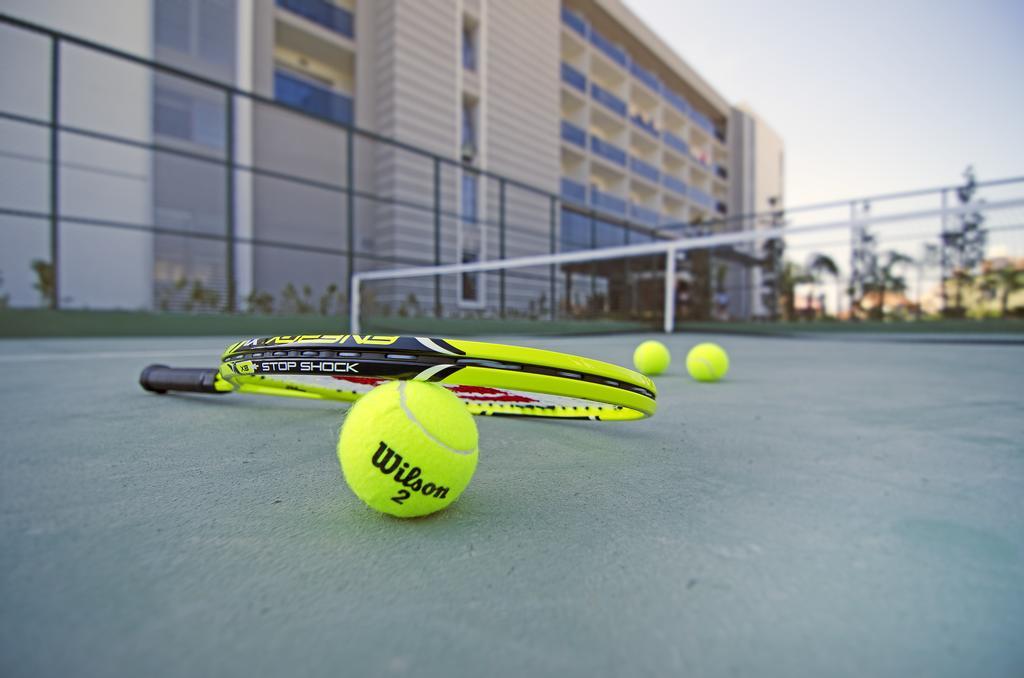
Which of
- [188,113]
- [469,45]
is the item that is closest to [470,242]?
[469,45]

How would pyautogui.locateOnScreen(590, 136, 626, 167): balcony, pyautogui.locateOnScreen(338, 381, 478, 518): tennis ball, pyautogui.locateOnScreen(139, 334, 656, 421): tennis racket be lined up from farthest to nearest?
pyautogui.locateOnScreen(590, 136, 626, 167): balcony < pyautogui.locateOnScreen(139, 334, 656, 421): tennis racket < pyautogui.locateOnScreen(338, 381, 478, 518): tennis ball

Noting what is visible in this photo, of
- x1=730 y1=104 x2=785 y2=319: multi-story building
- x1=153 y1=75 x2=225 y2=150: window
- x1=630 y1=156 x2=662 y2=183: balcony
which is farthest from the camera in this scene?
x1=730 y1=104 x2=785 y2=319: multi-story building

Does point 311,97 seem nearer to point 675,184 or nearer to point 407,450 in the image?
point 407,450

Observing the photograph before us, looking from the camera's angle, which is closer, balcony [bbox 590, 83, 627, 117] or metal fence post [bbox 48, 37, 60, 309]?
metal fence post [bbox 48, 37, 60, 309]

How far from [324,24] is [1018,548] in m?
10.4

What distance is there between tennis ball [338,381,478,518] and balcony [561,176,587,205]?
1338 centimetres

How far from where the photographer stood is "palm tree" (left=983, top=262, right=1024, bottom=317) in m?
7.70

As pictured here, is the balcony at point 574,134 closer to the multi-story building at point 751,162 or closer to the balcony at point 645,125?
the balcony at point 645,125

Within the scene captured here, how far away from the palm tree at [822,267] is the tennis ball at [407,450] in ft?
35.8

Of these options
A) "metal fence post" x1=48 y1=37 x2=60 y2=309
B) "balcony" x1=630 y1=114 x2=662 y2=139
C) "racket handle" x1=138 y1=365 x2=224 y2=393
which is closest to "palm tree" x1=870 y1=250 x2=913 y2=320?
"balcony" x1=630 y1=114 x2=662 y2=139

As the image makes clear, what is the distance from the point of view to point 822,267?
10.1 m

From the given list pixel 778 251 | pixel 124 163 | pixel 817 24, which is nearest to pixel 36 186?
pixel 124 163

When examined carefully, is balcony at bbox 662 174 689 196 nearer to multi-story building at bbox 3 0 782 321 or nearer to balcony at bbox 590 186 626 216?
balcony at bbox 590 186 626 216

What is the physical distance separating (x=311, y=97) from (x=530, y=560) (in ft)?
32.2
